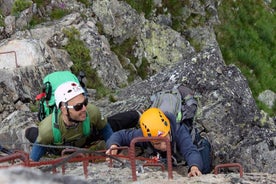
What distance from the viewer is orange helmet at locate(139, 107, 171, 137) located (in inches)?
330

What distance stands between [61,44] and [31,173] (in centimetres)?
1439

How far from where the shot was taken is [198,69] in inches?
528

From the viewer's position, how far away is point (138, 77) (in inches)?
739

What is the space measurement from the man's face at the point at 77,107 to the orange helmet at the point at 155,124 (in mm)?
1024

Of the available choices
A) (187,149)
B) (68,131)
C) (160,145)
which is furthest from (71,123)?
(187,149)

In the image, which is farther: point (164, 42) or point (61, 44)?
point (164, 42)

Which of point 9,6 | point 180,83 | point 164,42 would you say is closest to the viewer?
point 180,83

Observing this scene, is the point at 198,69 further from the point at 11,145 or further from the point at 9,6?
the point at 9,6

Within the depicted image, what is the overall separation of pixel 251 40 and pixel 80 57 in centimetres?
980

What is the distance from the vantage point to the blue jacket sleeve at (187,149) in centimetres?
796

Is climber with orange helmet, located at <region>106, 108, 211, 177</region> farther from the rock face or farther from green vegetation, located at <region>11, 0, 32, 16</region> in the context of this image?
green vegetation, located at <region>11, 0, 32, 16</region>

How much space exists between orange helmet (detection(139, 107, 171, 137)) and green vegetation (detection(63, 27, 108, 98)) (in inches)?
304

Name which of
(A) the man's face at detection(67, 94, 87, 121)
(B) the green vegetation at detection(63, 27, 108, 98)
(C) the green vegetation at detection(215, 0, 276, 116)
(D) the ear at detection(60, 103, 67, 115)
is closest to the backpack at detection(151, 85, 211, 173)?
(A) the man's face at detection(67, 94, 87, 121)

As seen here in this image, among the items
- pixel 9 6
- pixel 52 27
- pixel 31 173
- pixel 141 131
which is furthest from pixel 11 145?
pixel 31 173
